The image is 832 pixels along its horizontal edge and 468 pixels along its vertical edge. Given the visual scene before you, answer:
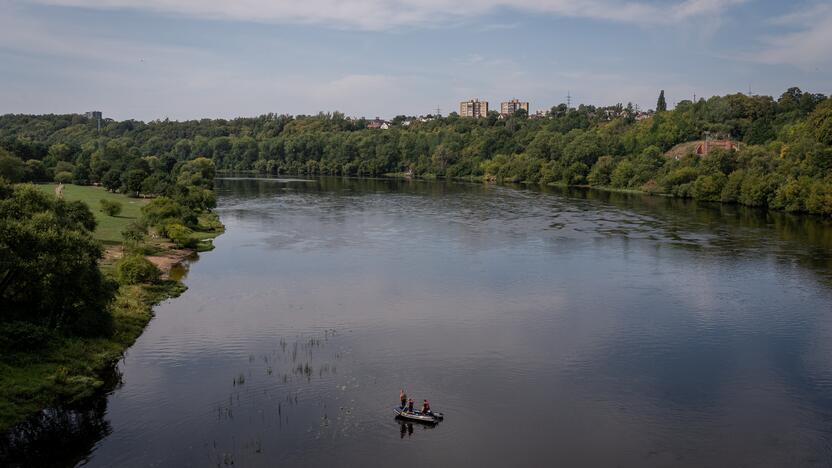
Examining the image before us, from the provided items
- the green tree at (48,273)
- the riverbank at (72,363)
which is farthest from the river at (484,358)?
the green tree at (48,273)

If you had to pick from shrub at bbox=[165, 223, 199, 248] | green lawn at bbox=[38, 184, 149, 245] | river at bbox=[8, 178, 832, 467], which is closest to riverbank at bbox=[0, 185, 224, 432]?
river at bbox=[8, 178, 832, 467]

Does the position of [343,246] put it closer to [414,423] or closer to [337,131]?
[414,423]

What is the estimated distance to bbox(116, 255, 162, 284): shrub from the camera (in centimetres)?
3847

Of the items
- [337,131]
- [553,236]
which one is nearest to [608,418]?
[553,236]

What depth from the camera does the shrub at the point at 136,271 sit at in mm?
38469

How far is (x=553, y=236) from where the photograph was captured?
6044cm

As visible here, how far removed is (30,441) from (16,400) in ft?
7.47

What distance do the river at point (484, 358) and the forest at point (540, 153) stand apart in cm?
3115

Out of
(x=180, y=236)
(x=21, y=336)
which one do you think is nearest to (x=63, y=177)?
(x=180, y=236)

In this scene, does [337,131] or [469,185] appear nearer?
[469,185]

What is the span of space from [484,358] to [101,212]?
48.4m

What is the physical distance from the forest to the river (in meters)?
31.1

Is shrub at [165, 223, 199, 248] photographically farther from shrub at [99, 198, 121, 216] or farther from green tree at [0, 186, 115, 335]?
green tree at [0, 186, 115, 335]

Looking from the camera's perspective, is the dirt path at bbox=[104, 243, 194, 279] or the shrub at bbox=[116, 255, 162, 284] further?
the dirt path at bbox=[104, 243, 194, 279]
